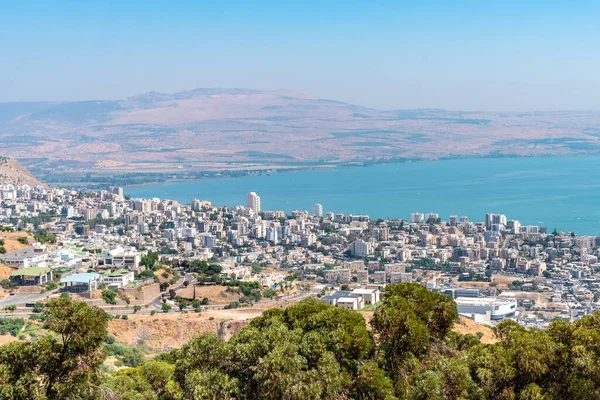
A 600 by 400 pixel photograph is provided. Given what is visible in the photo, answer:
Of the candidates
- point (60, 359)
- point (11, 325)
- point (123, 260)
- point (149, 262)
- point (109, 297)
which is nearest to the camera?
point (60, 359)

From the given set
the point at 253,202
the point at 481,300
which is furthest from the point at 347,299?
the point at 253,202

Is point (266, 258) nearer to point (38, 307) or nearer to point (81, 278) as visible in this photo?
point (81, 278)

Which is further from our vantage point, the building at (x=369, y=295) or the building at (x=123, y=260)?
the building at (x=123, y=260)

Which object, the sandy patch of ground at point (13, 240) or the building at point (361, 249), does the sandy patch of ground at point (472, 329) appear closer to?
the sandy patch of ground at point (13, 240)

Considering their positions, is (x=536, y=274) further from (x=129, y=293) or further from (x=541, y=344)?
(x=541, y=344)

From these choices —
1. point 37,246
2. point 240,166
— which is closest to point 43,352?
point 37,246

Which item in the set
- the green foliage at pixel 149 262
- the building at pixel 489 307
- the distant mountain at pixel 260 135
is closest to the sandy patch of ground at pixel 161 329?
the green foliage at pixel 149 262
